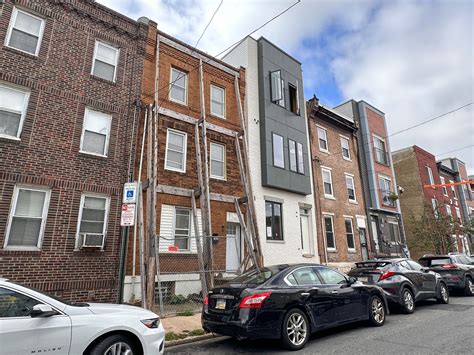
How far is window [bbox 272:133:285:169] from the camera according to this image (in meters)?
15.8

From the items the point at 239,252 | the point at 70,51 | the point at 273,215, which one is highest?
the point at 70,51

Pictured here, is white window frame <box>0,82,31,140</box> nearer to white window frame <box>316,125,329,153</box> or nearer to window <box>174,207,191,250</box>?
window <box>174,207,191,250</box>

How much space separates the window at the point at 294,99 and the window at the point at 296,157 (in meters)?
2.10

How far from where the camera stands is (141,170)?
37.1ft

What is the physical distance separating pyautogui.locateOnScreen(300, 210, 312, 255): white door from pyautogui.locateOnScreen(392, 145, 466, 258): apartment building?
12.4 meters

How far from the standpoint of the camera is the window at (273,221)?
1478cm

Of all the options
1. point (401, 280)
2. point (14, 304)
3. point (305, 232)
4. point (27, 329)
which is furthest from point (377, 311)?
point (305, 232)

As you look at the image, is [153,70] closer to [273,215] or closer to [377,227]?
[273,215]

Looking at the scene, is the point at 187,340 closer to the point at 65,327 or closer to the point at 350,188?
the point at 65,327

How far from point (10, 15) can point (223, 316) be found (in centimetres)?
1137

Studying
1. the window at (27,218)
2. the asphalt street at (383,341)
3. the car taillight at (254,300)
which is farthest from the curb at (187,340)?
the window at (27,218)

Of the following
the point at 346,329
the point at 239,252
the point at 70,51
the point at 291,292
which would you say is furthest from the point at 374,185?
the point at 70,51

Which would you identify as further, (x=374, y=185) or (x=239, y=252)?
(x=374, y=185)

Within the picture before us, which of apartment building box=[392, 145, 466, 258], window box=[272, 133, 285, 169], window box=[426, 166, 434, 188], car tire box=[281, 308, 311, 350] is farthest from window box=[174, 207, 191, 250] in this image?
window box=[426, 166, 434, 188]
